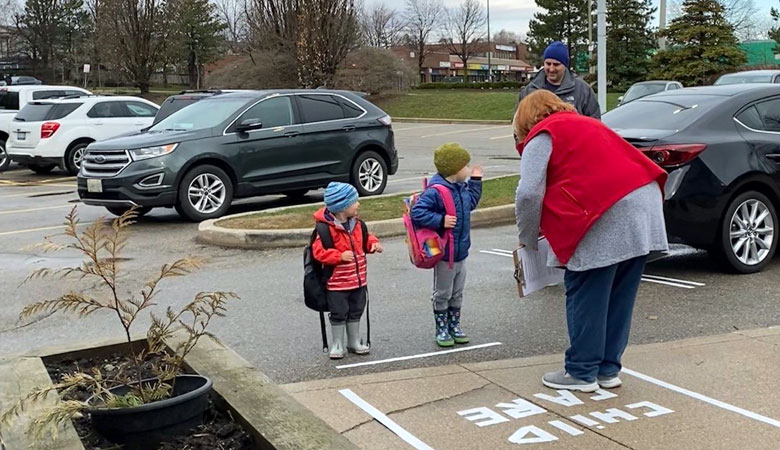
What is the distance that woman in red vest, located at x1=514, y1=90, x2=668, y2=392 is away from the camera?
4246 mm

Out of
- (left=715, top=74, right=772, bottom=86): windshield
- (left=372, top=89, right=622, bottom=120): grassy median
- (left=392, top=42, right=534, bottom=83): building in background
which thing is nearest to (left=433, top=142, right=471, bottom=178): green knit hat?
(left=715, top=74, right=772, bottom=86): windshield

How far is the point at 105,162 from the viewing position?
35.9 ft

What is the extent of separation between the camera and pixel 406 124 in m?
37.7

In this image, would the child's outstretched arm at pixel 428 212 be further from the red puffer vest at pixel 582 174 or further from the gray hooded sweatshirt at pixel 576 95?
the gray hooded sweatshirt at pixel 576 95

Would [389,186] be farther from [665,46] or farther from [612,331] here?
[665,46]

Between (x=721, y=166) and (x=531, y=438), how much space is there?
13.3 ft

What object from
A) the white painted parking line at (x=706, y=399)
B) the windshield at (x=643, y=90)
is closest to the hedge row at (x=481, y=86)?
the windshield at (x=643, y=90)

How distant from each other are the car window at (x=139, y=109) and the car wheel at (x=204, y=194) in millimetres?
8634

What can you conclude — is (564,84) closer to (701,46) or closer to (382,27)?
(701,46)

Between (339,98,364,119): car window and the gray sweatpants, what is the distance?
24.7 ft

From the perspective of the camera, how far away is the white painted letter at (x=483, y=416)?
415 cm

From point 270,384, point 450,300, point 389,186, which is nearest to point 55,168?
point 389,186

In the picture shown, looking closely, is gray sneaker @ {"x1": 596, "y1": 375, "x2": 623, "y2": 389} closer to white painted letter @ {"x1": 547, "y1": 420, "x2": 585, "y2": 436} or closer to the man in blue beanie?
white painted letter @ {"x1": 547, "y1": 420, "x2": 585, "y2": 436}

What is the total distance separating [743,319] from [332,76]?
36.7 metres
